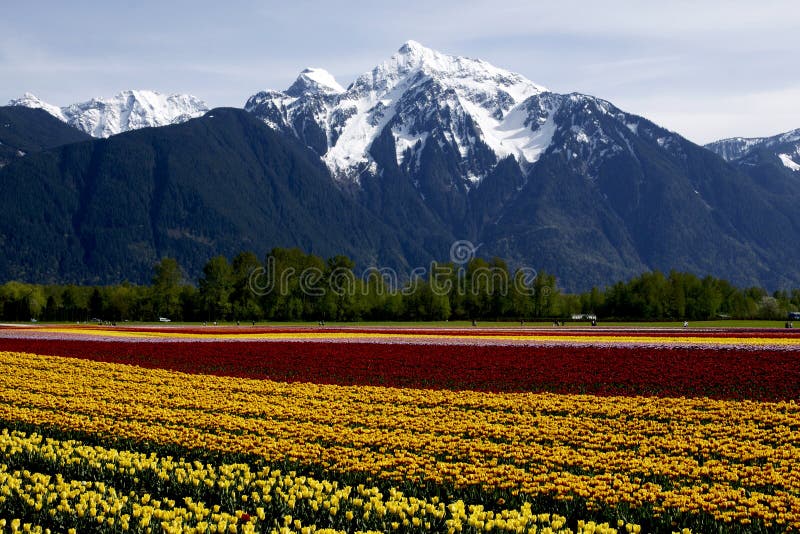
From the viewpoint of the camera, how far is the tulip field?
35.4ft

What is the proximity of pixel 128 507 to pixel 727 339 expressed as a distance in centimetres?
3894

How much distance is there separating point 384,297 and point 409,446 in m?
101

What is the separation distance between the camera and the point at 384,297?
11625cm

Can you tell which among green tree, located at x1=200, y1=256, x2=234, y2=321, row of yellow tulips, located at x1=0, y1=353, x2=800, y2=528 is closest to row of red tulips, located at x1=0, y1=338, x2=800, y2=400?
row of yellow tulips, located at x1=0, y1=353, x2=800, y2=528

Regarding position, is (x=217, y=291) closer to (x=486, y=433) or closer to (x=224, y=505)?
(x=486, y=433)

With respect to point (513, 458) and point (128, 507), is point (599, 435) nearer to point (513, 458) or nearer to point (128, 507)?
point (513, 458)

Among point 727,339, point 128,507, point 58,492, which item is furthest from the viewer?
point 727,339

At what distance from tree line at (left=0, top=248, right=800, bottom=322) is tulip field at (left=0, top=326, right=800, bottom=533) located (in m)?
78.3

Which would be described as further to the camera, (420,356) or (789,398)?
(420,356)

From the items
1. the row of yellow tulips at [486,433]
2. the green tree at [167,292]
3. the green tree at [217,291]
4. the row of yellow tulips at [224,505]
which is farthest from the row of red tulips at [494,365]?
the green tree at [167,292]

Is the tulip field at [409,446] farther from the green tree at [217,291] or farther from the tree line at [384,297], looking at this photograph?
the green tree at [217,291]

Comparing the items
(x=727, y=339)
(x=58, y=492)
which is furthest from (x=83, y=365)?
(x=727, y=339)

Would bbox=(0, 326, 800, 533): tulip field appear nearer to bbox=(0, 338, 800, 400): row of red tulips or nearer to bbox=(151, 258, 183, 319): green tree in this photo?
bbox=(0, 338, 800, 400): row of red tulips

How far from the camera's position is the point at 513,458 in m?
14.4
